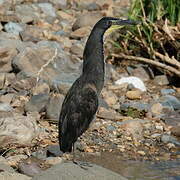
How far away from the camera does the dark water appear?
807 centimetres

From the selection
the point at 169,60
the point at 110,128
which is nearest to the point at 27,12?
the point at 169,60

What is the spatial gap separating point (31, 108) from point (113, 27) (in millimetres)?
2781

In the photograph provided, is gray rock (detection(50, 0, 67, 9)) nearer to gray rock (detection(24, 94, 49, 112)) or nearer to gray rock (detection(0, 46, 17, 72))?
gray rock (detection(0, 46, 17, 72))

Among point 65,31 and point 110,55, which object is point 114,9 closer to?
point 65,31

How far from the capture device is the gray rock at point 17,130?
7971mm

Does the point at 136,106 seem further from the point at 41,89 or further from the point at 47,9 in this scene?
the point at 47,9

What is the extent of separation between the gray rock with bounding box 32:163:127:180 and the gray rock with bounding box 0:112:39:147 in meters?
1.76

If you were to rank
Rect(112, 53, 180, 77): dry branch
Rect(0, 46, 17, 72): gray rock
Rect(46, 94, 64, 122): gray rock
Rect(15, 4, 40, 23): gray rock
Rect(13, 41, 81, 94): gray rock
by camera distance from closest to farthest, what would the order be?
1. Rect(46, 94, 64, 122): gray rock
2. Rect(13, 41, 81, 94): gray rock
3. Rect(0, 46, 17, 72): gray rock
4. Rect(112, 53, 180, 77): dry branch
5. Rect(15, 4, 40, 23): gray rock

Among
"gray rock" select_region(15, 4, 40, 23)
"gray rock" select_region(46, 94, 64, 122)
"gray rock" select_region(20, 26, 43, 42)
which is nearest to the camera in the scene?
"gray rock" select_region(46, 94, 64, 122)

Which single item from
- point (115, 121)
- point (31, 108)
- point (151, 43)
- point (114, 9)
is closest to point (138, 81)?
point (151, 43)

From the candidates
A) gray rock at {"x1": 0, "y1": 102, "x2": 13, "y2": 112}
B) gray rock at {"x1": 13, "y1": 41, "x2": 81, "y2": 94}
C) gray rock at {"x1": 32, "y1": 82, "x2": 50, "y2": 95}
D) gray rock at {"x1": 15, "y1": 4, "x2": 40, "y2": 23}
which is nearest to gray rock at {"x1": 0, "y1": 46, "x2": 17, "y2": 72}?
gray rock at {"x1": 13, "y1": 41, "x2": 81, "y2": 94}

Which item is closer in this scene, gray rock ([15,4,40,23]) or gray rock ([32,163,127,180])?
gray rock ([32,163,127,180])

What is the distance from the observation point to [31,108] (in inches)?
373

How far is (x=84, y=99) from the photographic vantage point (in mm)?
6914
